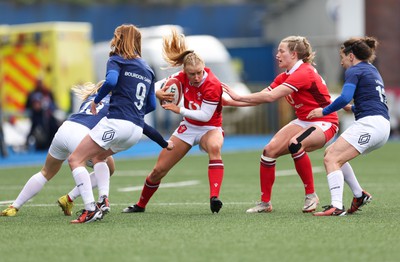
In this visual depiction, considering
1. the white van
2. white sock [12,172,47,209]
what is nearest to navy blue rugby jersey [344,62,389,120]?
white sock [12,172,47,209]

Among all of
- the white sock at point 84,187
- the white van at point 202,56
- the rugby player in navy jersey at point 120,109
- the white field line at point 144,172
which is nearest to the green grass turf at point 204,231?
the white sock at point 84,187

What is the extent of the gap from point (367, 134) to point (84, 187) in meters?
2.95

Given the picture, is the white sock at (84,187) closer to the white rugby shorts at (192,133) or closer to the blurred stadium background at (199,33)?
the white rugby shorts at (192,133)

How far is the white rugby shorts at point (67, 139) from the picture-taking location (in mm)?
11562

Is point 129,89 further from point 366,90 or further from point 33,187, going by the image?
point 366,90

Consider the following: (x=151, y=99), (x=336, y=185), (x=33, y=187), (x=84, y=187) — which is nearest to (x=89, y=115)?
(x=151, y=99)

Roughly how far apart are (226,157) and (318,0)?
75.5 feet

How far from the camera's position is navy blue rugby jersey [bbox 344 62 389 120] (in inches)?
460

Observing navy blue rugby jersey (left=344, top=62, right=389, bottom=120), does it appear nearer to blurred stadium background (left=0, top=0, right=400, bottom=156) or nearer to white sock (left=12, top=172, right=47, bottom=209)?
white sock (left=12, top=172, right=47, bottom=209)

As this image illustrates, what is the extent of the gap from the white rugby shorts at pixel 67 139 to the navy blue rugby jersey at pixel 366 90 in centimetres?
278

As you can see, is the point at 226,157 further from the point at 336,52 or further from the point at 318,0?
the point at 318,0

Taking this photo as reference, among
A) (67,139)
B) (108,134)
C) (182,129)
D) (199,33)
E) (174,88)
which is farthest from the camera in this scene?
(199,33)

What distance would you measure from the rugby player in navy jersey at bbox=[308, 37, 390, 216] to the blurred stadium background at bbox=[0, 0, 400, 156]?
15386mm

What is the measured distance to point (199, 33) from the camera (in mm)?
45469
